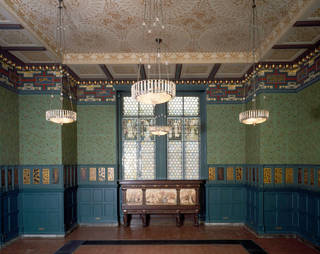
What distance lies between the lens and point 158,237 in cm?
898

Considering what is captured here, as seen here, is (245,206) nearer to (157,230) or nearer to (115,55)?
(157,230)

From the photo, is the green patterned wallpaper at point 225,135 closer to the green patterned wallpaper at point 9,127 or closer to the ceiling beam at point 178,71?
the ceiling beam at point 178,71

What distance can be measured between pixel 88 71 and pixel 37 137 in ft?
9.43

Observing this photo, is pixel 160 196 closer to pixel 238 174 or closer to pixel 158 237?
pixel 158 237

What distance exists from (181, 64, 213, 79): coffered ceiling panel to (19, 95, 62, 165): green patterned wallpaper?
4.73 meters

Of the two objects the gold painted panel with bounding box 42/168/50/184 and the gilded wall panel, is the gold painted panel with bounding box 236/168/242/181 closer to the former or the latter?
the gold painted panel with bounding box 42/168/50/184

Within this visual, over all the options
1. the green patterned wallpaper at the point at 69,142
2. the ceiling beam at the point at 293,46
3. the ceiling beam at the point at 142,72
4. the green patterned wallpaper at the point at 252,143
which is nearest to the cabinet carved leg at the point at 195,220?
the green patterned wallpaper at the point at 252,143

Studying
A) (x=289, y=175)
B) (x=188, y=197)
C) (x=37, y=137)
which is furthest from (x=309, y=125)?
(x=37, y=137)

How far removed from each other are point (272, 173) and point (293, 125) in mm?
1712

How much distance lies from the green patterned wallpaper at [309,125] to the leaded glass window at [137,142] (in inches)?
212

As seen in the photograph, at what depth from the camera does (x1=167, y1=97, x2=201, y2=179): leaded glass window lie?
444 inches

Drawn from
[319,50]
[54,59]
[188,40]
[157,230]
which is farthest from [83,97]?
[319,50]

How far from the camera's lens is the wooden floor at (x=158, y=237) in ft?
25.7

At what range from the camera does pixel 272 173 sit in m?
9.10
